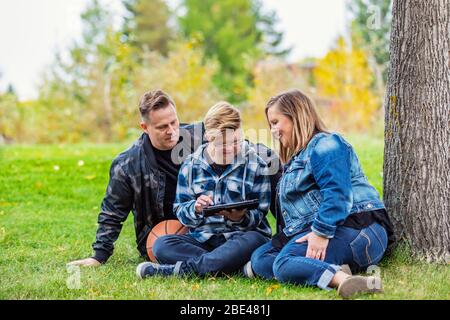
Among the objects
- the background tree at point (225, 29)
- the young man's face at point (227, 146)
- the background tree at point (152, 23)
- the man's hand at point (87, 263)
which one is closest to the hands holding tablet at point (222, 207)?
the young man's face at point (227, 146)

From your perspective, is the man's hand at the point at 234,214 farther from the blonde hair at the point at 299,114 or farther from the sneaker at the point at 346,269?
the sneaker at the point at 346,269

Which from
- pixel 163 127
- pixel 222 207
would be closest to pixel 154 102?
pixel 163 127

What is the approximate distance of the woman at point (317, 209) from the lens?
12.1ft

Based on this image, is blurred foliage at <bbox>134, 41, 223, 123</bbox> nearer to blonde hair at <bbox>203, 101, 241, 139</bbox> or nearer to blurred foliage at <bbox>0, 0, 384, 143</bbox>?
blurred foliage at <bbox>0, 0, 384, 143</bbox>

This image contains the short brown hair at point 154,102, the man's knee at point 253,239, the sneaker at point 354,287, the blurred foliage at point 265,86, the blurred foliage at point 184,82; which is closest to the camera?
the sneaker at point 354,287

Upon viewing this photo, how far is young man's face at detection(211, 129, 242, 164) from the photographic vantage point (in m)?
4.23

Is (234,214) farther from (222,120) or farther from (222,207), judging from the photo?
(222,120)

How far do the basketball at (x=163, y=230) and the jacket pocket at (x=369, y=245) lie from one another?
4.22ft

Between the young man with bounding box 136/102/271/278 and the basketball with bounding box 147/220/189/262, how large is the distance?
0.80 feet

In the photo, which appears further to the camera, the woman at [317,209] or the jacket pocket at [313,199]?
A: the jacket pocket at [313,199]

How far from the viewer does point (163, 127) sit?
4633 millimetres

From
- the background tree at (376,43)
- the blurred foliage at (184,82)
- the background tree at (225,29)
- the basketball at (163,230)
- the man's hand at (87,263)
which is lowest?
the man's hand at (87,263)

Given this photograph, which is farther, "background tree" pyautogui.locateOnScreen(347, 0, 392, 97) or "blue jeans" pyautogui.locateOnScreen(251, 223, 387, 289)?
"background tree" pyautogui.locateOnScreen(347, 0, 392, 97)

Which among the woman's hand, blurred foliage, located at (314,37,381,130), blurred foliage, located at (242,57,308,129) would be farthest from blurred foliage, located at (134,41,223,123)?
the woman's hand
